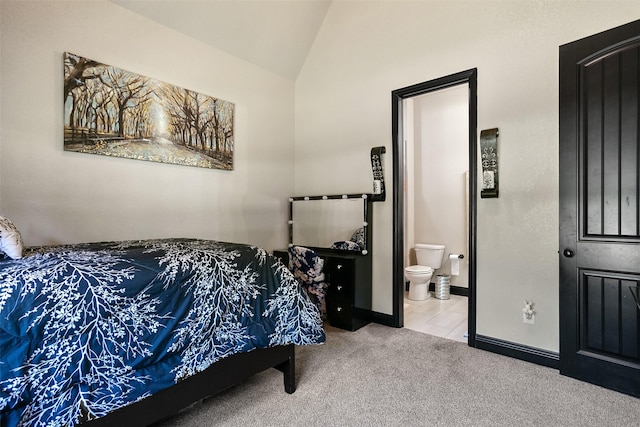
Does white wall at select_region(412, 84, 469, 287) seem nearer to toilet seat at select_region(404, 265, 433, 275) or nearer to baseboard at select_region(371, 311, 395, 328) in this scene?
toilet seat at select_region(404, 265, 433, 275)

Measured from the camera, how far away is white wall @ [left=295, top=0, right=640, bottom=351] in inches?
95.5

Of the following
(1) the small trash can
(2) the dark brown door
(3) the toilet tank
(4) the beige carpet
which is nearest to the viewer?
(4) the beige carpet

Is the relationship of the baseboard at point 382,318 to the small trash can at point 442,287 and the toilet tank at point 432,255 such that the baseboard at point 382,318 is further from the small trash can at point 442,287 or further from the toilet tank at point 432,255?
the toilet tank at point 432,255

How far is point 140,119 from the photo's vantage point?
2.78 meters

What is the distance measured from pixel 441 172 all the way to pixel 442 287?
166 cm

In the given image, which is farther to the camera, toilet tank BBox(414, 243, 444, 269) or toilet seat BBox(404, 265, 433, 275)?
toilet tank BBox(414, 243, 444, 269)

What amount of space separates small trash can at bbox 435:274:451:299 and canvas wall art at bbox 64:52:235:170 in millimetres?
3119

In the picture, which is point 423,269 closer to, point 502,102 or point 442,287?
point 442,287

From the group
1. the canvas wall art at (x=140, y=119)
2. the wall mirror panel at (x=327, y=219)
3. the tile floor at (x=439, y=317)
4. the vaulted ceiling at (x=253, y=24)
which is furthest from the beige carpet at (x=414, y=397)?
the vaulted ceiling at (x=253, y=24)

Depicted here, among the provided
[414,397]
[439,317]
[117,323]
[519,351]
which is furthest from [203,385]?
[439,317]

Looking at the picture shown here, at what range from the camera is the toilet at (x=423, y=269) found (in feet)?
14.0

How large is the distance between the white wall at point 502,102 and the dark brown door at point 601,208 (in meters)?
0.16

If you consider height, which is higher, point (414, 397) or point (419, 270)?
point (419, 270)

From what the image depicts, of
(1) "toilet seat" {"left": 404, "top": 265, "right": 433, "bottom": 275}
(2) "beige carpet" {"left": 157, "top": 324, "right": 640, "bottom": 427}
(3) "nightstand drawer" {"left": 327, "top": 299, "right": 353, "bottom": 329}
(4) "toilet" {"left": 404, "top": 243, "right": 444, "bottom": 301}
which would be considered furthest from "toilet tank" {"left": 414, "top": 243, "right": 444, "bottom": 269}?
(2) "beige carpet" {"left": 157, "top": 324, "right": 640, "bottom": 427}
